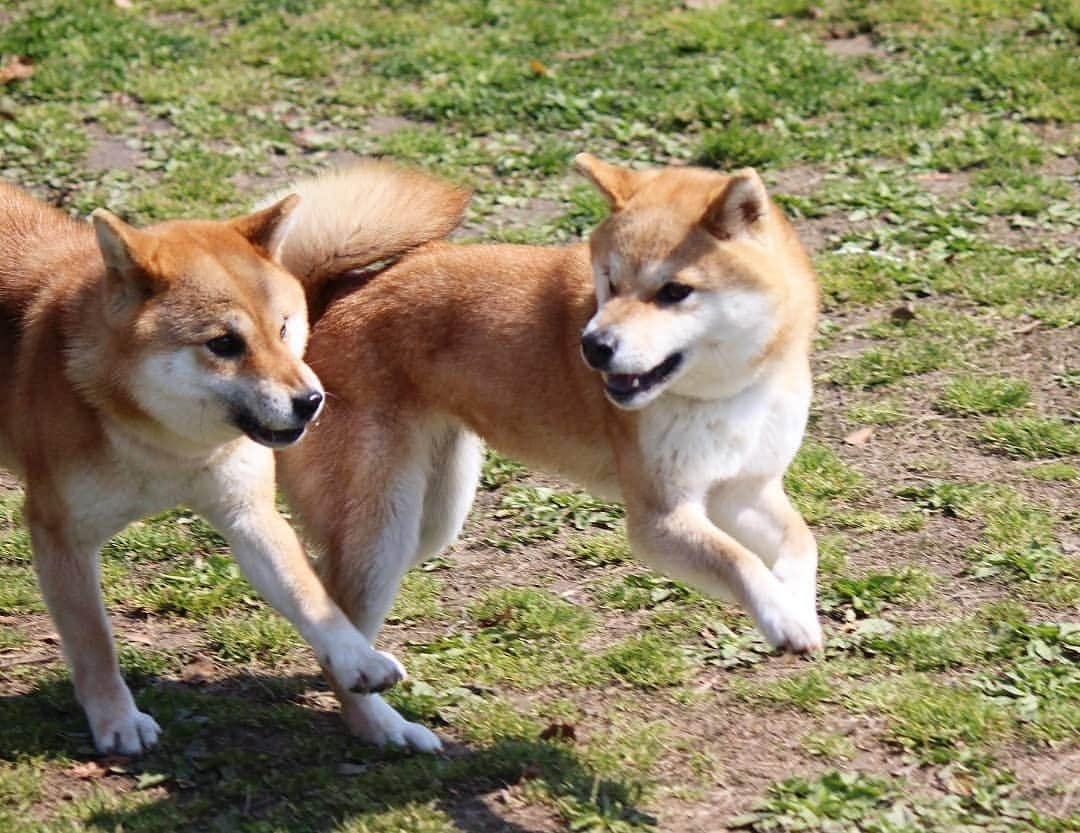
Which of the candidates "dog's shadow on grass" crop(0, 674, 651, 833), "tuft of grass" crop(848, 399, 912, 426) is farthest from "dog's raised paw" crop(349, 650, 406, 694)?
"tuft of grass" crop(848, 399, 912, 426)

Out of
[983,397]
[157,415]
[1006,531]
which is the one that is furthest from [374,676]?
[983,397]

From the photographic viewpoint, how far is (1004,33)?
31.6 ft

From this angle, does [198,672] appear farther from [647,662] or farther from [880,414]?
[880,414]

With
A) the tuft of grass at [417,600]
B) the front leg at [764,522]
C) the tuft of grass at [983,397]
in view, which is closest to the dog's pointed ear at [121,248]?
the tuft of grass at [417,600]

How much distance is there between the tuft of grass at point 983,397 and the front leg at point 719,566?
2.10 metres

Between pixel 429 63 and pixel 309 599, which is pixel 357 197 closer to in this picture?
pixel 309 599

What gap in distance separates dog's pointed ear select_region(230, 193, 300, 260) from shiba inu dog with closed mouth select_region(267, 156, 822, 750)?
0.23 meters

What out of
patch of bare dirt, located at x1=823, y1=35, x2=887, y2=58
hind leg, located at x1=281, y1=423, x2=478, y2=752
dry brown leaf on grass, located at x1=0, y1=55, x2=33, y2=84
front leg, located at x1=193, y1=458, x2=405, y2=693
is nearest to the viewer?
front leg, located at x1=193, y1=458, x2=405, y2=693

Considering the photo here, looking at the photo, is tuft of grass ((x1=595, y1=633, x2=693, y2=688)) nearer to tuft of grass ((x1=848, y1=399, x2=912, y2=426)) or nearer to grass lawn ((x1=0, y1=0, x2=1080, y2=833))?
grass lawn ((x1=0, y1=0, x2=1080, y2=833))

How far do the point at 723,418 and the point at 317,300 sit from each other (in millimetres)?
1386

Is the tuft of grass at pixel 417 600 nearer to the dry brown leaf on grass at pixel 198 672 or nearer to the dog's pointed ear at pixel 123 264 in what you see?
the dry brown leaf on grass at pixel 198 672

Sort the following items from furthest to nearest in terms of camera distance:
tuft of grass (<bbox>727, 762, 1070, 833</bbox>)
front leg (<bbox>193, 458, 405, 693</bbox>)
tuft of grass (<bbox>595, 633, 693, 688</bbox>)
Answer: tuft of grass (<bbox>595, 633, 693, 688</bbox>)
front leg (<bbox>193, 458, 405, 693</bbox>)
tuft of grass (<bbox>727, 762, 1070, 833</bbox>)

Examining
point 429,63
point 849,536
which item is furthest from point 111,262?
point 429,63

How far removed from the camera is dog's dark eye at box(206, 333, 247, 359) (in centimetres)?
432
